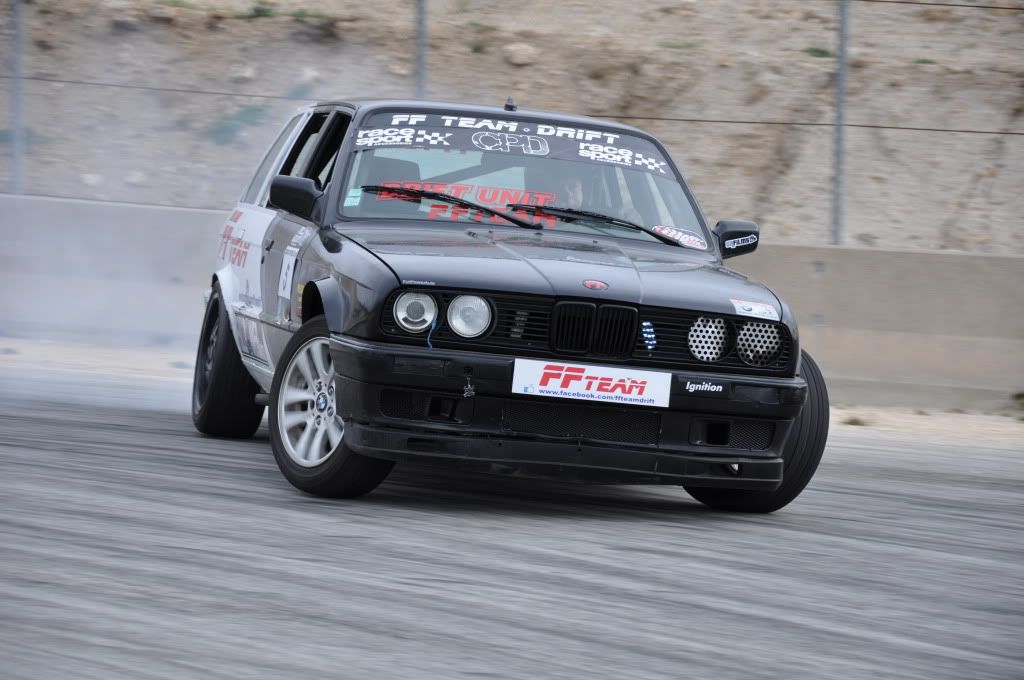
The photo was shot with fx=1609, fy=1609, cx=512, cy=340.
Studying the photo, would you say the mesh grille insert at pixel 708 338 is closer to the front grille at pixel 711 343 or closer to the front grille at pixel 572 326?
the front grille at pixel 711 343

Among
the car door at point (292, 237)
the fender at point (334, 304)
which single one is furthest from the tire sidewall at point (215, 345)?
the fender at point (334, 304)

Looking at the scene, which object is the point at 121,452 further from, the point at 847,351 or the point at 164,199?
the point at 164,199

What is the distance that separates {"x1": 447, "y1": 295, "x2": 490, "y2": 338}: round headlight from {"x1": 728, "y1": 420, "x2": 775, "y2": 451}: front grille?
3.22 feet

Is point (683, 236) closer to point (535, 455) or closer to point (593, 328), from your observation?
point (593, 328)

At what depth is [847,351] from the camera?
35.0ft

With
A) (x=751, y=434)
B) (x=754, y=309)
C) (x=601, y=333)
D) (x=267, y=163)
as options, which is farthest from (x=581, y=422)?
(x=267, y=163)

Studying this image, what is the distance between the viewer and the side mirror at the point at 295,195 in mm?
6449

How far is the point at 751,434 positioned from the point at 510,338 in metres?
0.97

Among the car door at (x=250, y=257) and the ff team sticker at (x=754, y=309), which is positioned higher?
the ff team sticker at (x=754, y=309)

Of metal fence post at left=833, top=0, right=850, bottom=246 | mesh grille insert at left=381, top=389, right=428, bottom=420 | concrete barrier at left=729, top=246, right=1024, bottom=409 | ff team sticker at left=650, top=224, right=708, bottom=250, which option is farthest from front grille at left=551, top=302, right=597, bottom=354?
metal fence post at left=833, top=0, right=850, bottom=246

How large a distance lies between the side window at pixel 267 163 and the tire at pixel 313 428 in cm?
205

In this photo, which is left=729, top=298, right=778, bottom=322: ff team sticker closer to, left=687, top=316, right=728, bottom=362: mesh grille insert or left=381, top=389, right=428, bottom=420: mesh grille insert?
left=687, top=316, right=728, bottom=362: mesh grille insert

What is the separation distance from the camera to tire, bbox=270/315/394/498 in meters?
Result: 5.69

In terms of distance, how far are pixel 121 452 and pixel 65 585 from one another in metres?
2.82
